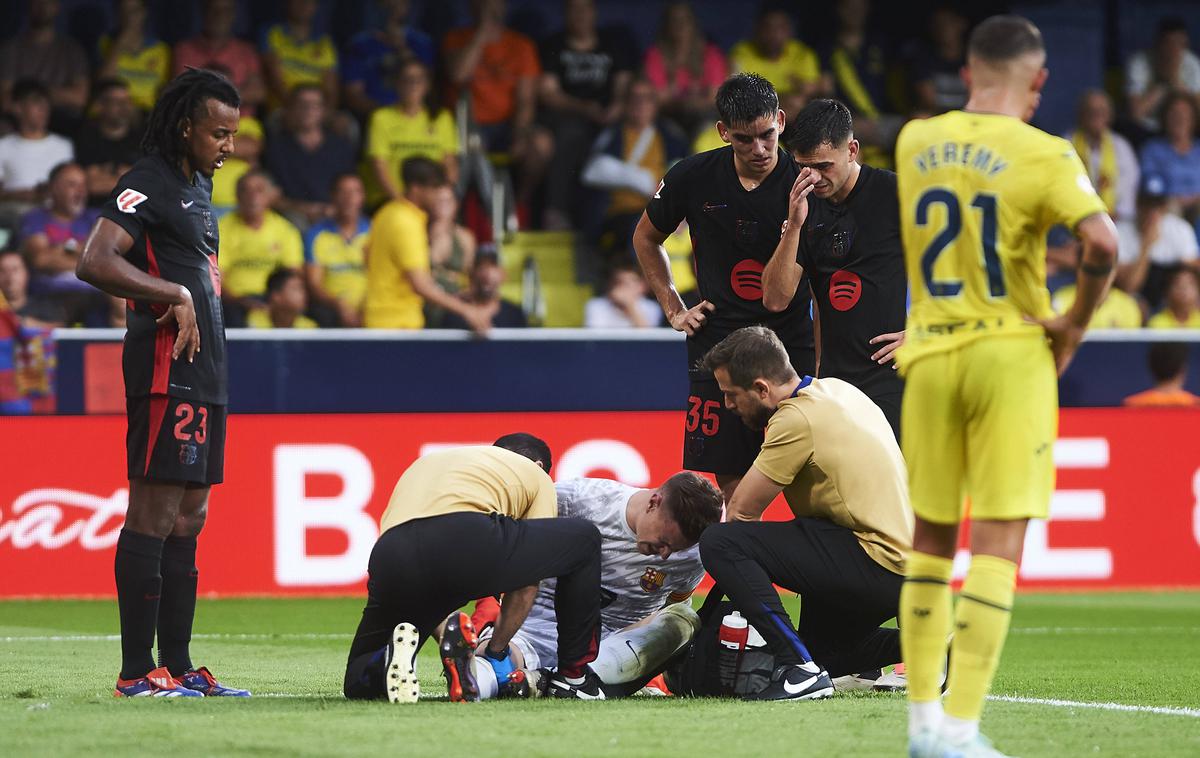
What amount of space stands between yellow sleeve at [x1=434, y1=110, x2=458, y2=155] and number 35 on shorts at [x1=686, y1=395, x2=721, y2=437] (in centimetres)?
745

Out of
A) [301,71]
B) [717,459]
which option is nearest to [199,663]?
[717,459]

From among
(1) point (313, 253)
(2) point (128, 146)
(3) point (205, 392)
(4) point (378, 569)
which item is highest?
(2) point (128, 146)

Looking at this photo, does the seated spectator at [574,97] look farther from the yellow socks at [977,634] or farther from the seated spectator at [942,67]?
the yellow socks at [977,634]

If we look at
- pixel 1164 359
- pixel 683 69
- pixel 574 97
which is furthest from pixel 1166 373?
pixel 574 97

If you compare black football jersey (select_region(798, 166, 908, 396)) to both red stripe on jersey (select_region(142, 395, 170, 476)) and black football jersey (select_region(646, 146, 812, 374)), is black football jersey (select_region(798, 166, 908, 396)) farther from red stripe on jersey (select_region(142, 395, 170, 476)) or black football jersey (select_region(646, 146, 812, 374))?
red stripe on jersey (select_region(142, 395, 170, 476))

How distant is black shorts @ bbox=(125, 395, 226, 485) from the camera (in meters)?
6.34

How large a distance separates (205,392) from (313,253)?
7.15 m

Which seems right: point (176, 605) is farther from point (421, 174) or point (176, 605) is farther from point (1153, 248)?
point (1153, 248)

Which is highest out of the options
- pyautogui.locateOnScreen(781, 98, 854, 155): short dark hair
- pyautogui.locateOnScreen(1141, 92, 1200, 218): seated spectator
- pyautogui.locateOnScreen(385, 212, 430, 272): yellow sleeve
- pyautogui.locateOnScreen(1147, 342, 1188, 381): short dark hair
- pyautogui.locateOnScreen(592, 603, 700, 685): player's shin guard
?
pyautogui.locateOnScreen(1141, 92, 1200, 218): seated spectator

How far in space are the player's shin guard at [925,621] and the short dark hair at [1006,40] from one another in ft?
4.70

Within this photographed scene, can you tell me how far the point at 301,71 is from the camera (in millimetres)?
14969

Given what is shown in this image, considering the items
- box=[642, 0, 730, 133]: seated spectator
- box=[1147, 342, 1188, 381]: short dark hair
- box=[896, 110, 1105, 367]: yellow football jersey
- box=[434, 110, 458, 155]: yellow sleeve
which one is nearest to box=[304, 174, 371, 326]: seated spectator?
box=[434, 110, 458, 155]: yellow sleeve

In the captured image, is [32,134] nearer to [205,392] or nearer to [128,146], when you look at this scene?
[128,146]

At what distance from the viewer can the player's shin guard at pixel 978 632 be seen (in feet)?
15.2
